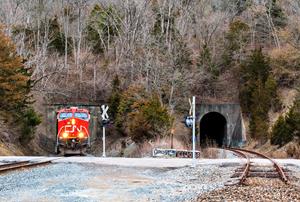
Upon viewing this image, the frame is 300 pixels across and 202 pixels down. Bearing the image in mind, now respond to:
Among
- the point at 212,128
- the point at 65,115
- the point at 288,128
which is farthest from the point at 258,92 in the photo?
the point at 65,115

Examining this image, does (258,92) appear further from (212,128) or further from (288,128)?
(288,128)

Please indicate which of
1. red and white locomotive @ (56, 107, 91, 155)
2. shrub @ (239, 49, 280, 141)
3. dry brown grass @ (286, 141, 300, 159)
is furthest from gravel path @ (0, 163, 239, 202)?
shrub @ (239, 49, 280, 141)

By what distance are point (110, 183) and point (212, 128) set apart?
44010 mm

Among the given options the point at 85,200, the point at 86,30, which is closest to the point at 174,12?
the point at 86,30

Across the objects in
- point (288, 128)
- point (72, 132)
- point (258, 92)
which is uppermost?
point (258, 92)

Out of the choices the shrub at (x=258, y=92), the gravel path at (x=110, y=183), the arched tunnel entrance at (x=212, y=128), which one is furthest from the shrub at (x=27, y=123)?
the arched tunnel entrance at (x=212, y=128)

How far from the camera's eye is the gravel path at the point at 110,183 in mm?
9859

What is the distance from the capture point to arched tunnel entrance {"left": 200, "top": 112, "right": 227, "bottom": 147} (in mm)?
52403

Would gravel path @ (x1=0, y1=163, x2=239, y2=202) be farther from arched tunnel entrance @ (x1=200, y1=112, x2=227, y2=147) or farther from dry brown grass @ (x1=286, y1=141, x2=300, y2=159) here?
arched tunnel entrance @ (x1=200, y1=112, x2=227, y2=147)

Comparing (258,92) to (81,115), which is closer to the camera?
(81,115)

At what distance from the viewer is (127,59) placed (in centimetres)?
5147

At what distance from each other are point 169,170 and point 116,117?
2689cm

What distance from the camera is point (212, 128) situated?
182 ft

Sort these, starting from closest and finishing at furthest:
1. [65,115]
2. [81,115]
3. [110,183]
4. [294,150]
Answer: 1. [110,183]
2. [65,115]
3. [81,115]
4. [294,150]
